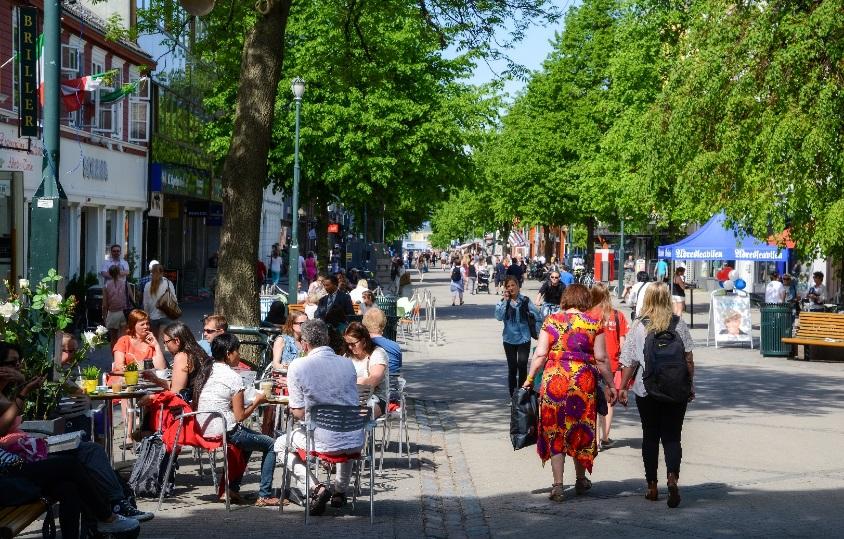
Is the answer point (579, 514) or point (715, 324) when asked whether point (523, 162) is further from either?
point (579, 514)

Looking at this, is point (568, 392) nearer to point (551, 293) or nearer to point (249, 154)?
point (249, 154)

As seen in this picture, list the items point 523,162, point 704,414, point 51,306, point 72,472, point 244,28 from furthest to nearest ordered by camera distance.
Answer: point 523,162 < point 244,28 < point 704,414 < point 51,306 < point 72,472

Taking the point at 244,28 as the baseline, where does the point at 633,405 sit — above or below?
below

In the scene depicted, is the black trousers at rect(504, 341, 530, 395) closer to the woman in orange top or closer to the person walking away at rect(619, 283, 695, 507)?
the woman in orange top

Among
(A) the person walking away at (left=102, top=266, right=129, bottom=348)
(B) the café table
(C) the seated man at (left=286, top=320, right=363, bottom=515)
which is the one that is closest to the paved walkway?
(C) the seated man at (left=286, top=320, right=363, bottom=515)

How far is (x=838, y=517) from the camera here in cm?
1005

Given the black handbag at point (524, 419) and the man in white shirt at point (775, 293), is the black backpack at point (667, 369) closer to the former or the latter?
the black handbag at point (524, 419)

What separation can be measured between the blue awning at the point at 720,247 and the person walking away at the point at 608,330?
17.8 meters

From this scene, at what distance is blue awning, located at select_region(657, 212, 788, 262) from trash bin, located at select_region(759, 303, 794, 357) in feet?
15.8

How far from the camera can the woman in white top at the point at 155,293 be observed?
64.5 feet

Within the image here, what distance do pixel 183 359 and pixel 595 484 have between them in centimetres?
353

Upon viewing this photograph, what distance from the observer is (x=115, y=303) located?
833 inches

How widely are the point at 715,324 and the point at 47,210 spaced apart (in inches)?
814

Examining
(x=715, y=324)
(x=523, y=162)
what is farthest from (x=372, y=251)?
(x=715, y=324)
